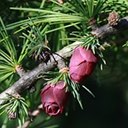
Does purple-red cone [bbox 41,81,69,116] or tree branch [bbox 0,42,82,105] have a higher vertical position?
tree branch [bbox 0,42,82,105]

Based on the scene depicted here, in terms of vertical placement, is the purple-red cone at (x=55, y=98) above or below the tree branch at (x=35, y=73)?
below

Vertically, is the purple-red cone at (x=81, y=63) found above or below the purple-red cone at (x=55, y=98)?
above

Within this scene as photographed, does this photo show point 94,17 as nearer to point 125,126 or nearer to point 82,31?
point 82,31

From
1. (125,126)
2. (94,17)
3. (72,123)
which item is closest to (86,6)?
(94,17)
